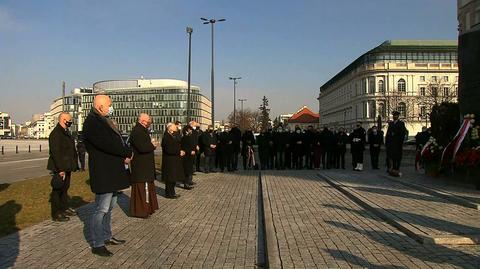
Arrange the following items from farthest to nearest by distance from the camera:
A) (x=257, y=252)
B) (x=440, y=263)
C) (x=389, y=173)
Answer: (x=389, y=173) < (x=257, y=252) < (x=440, y=263)

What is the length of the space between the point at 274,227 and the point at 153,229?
82.1 inches

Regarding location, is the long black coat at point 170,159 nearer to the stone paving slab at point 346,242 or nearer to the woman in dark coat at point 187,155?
the woman in dark coat at point 187,155

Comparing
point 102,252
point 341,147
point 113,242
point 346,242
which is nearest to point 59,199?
point 113,242

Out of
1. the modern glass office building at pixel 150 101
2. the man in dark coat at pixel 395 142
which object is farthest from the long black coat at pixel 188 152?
the modern glass office building at pixel 150 101

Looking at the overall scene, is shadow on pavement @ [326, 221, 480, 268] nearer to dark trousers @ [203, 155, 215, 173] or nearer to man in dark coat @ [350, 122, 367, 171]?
man in dark coat @ [350, 122, 367, 171]

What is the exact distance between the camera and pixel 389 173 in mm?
15352

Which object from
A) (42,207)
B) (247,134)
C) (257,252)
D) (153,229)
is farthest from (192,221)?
(247,134)

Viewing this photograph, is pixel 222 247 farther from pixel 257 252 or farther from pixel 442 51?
pixel 442 51

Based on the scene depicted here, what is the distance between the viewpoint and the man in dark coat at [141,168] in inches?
366

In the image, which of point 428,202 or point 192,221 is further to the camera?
point 428,202

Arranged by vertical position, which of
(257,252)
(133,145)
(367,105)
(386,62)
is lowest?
(257,252)

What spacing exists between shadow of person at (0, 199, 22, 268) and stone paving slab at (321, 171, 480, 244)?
555 centimetres

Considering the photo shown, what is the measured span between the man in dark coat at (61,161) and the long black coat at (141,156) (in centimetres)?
120

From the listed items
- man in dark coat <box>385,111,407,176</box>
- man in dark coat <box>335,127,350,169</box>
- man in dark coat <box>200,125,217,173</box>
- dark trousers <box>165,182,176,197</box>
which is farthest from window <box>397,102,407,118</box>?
dark trousers <box>165,182,176,197</box>
